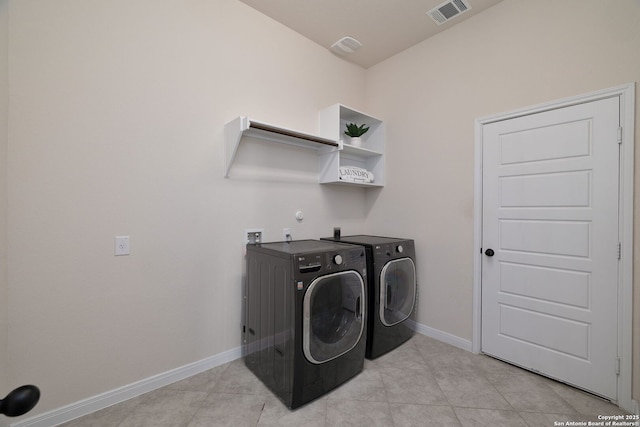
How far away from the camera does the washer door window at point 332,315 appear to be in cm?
173

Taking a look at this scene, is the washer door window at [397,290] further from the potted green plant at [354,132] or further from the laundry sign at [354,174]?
the potted green plant at [354,132]

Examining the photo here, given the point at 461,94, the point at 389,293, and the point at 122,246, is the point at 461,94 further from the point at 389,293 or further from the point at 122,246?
the point at 122,246

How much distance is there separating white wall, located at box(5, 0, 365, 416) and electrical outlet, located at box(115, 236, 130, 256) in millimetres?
39

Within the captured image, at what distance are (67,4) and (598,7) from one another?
3242 mm

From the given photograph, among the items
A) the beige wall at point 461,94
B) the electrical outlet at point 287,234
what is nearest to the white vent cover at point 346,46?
the beige wall at point 461,94

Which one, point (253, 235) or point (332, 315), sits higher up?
point (253, 235)

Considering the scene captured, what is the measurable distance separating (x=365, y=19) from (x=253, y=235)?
2.10 metres

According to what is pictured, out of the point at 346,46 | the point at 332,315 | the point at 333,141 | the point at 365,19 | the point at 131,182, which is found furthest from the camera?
the point at 346,46

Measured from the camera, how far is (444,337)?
2.61 meters

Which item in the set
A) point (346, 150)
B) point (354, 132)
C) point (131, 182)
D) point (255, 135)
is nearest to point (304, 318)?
point (131, 182)

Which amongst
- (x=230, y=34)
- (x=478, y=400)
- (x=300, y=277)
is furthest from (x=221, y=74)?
(x=478, y=400)

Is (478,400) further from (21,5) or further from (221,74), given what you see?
(21,5)

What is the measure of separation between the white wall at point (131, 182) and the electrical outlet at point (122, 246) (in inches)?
1.5

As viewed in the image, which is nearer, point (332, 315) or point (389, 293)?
point (332, 315)
